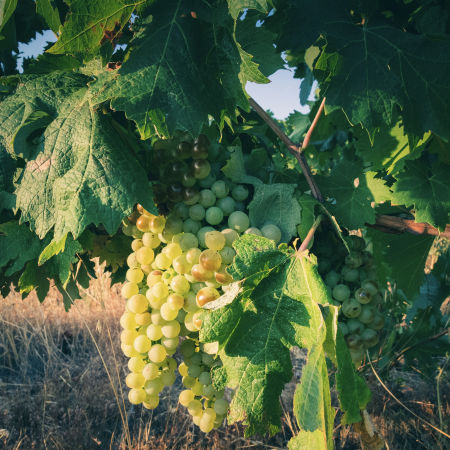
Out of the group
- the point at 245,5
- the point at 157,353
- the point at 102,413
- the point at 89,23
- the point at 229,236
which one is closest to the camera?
the point at 245,5

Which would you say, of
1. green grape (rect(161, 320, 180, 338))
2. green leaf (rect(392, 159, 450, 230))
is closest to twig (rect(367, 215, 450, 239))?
green leaf (rect(392, 159, 450, 230))

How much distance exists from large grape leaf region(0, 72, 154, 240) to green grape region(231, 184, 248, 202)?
0.71ft

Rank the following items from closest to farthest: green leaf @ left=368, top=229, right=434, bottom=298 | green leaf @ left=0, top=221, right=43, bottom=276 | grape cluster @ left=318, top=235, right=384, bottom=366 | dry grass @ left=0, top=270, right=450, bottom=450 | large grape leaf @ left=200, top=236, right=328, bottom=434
Result: large grape leaf @ left=200, top=236, right=328, bottom=434, grape cluster @ left=318, top=235, right=384, bottom=366, green leaf @ left=0, top=221, right=43, bottom=276, green leaf @ left=368, top=229, right=434, bottom=298, dry grass @ left=0, top=270, right=450, bottom=450

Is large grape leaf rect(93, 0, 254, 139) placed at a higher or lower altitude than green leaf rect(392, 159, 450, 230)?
higher

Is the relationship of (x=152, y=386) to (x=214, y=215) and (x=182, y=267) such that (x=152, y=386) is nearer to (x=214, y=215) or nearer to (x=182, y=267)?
(x=182, y=267)

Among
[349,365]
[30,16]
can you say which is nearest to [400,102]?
[349,365]

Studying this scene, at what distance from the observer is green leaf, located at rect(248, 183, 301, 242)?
2.72ft

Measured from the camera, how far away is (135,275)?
3.07 ft

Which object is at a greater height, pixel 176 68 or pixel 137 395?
pixel 176 68

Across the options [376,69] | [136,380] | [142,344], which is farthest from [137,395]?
[376,69]

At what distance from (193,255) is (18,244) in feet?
1.68

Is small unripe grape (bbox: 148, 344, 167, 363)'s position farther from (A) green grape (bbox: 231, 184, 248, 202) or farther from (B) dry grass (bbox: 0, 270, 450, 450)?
(B) dry grass (bbox: 0, 270, 450, 450)

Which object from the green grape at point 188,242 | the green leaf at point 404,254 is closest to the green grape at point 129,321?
the green grape at point 188,242

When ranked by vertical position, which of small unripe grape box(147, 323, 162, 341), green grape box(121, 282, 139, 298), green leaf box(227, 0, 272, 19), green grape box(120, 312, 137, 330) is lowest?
small unripe grape box(147, 323, 162, 341)
